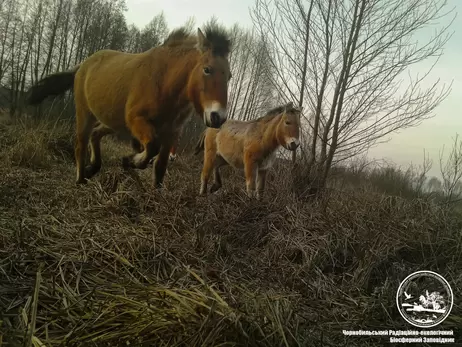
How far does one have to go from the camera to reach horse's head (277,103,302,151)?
617cm

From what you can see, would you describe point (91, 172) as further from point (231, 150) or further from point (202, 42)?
point (231, 150)

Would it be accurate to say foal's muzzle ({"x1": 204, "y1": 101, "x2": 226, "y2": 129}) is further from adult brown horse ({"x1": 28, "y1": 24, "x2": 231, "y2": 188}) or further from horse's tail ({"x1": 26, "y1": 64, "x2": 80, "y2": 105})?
horse's tail ({"x1": 26, "y1": 64, "x2": 80, "y2": 105})

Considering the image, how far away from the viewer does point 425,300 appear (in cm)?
200

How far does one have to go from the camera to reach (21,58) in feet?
42.7

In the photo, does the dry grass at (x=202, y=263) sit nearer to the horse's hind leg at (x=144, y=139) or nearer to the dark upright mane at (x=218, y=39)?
the horse's hind leg at (x=144, y=139)

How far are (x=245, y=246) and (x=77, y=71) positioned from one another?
13.9 feet

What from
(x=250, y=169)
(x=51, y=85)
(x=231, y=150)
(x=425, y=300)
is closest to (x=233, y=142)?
(x=231, y=150)

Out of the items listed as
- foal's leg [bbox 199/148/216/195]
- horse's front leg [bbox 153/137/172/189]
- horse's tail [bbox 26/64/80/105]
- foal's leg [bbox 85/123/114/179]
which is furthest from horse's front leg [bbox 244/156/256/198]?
horse's tail [bbox 26/64/80/105]

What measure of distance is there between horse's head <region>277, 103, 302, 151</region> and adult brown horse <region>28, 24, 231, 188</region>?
233 cm

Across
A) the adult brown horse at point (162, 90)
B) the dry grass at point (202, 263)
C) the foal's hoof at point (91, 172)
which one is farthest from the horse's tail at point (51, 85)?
the foal's hoof at point (91, 172)

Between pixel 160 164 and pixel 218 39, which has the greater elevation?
pixel 218 39

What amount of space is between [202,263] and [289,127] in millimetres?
4148

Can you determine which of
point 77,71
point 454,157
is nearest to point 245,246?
point 454,157

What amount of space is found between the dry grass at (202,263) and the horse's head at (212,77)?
1.01 m
